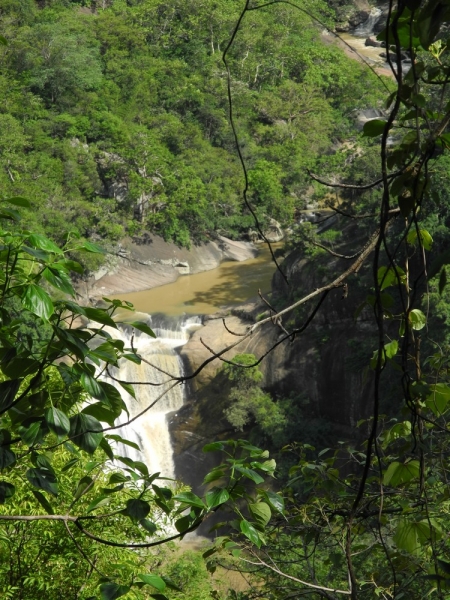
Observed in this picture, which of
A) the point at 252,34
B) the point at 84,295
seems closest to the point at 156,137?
the point at 84,295

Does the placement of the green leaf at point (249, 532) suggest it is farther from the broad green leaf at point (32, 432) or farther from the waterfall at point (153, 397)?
the waterfall at point (153, 397)

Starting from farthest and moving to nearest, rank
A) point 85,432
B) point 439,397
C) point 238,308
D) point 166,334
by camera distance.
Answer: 1. point 238,308
2. point 166,334
3. point 439,397
4. point 85,432

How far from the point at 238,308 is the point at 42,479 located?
19.5 m

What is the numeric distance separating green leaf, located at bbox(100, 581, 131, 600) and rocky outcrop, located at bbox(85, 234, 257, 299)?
78.1 ft

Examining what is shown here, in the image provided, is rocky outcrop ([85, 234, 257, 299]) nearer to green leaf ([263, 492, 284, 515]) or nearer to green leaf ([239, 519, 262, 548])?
green leaf ([263, 492, 284, 515])

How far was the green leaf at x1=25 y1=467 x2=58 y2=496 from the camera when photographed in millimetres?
1809

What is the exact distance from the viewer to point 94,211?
90.5 feet

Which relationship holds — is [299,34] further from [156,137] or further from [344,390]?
[344,390]

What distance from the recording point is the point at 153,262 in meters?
28.1

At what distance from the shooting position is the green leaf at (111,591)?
157 centimetres

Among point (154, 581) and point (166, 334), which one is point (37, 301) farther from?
point (166, 334)

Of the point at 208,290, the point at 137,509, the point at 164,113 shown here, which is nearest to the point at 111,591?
the point at 137,509

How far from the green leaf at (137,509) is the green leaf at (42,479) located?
0.57 ft

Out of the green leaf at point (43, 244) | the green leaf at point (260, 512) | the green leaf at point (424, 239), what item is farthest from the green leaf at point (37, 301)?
the green leaf at point (424, 239)
